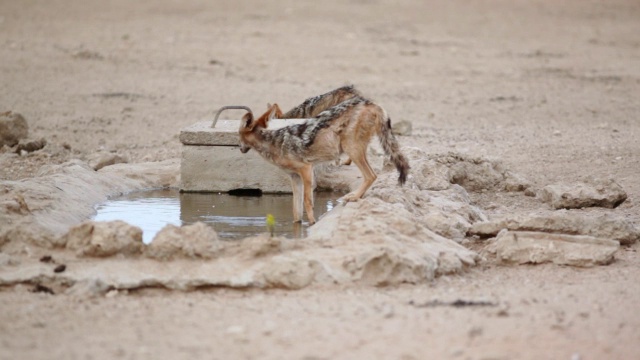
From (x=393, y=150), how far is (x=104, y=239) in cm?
299

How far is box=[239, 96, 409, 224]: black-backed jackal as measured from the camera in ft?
31.1

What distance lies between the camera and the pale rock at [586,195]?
401 inches

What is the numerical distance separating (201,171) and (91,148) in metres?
3.58

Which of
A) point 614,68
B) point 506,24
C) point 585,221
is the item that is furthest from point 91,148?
point 506,24

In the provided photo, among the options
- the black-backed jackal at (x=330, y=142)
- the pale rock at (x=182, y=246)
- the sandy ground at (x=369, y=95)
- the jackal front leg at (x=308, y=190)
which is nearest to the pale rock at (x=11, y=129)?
the sandy ground at (x=369, y=95)

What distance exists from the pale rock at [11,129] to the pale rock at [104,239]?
18.5 ft

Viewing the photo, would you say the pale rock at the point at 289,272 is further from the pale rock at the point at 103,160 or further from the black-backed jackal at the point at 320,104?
the pale rock at the point at 103,160

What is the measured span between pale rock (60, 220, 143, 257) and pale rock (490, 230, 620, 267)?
2799 mm

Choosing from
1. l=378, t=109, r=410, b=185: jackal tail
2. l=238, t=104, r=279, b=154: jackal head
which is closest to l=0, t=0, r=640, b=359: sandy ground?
l=378, t=109, r=410, b=185: jackal tail

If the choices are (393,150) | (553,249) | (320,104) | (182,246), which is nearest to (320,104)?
(320,104)

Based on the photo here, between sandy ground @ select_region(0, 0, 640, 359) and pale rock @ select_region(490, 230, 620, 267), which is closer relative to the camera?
sandy ground @ select_region(0, 0, 640, 359)

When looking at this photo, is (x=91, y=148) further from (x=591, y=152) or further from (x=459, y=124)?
(x=591, y=152)

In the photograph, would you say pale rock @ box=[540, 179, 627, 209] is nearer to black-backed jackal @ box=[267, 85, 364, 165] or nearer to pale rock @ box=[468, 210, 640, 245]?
pale rock @ box=[468, 210, 640, 245]

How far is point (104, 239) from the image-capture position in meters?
7.57
